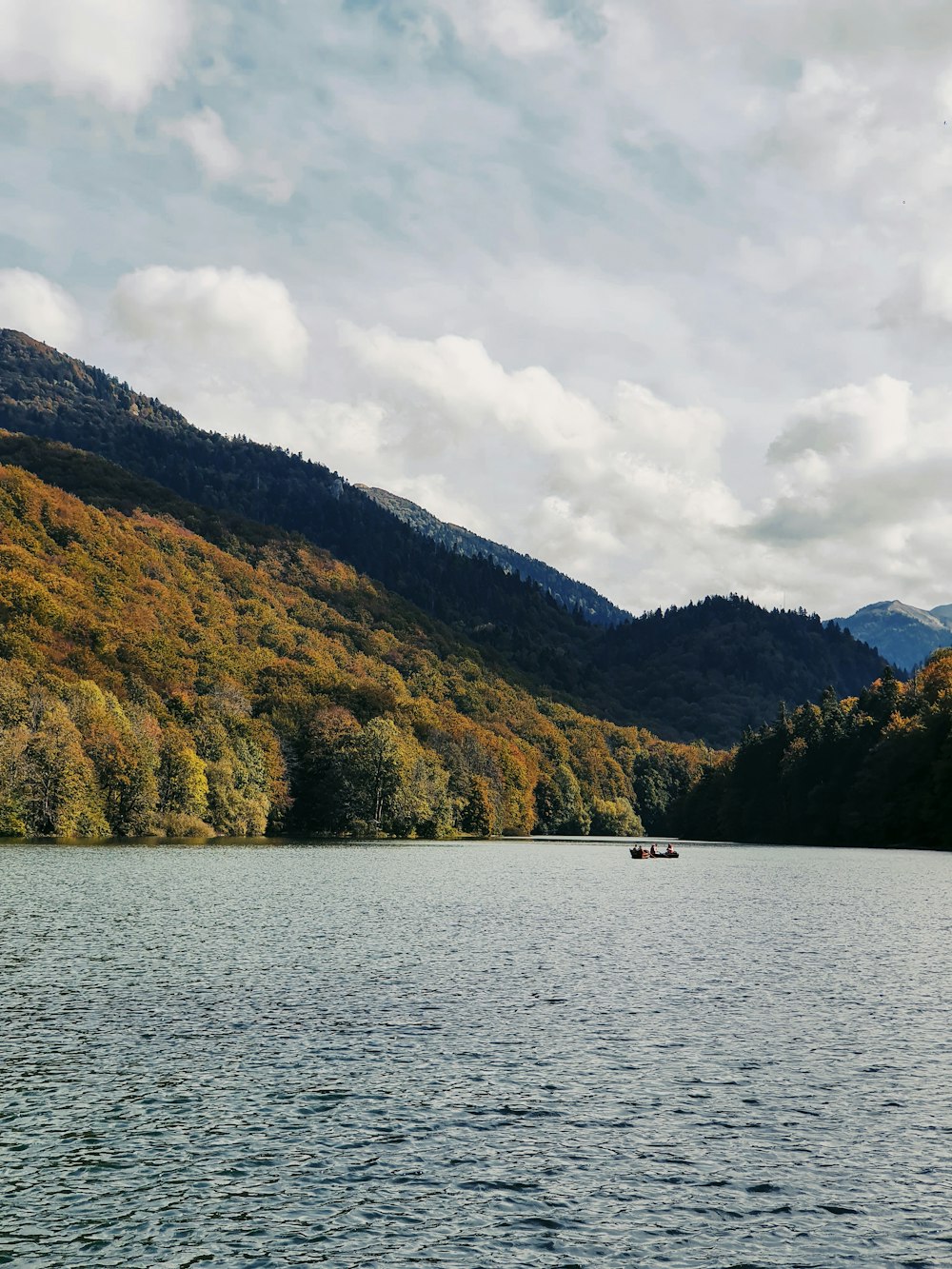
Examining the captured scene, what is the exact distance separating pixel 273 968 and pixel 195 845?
354 feet

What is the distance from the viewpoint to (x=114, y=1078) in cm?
3050

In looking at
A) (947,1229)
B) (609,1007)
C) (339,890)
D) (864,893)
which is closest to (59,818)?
(339,890)

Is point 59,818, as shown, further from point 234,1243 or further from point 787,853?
point 234,1243

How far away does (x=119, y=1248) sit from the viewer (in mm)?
19281

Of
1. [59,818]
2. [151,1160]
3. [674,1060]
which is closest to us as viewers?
[151,1160]

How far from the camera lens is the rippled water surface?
66.8 feet

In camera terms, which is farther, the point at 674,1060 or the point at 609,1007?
the point at 609,1007

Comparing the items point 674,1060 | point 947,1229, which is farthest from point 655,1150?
point 674,1060

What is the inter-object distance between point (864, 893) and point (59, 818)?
342 ft

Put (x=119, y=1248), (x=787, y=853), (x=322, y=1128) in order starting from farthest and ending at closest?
(x=787, y=853)
(x=322, y=1128)
(x=119, y=1248)

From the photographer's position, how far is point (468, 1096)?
96.9 ft

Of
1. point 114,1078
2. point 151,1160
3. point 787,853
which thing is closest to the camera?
point 151,1160

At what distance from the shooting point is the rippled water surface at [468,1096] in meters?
20.4

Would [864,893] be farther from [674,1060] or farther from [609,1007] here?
[674,1060]
